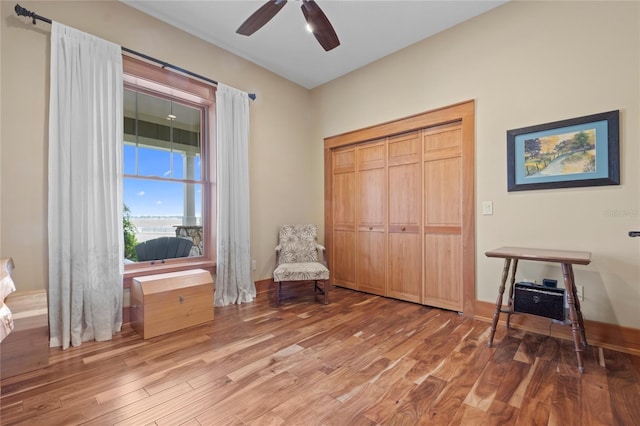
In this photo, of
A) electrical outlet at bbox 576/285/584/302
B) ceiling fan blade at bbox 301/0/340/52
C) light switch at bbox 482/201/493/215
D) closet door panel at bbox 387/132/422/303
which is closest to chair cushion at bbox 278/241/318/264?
closet door panel at bbox 387/132/422/303

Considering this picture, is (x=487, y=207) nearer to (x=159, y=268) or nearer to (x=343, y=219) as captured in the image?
(x=343, y=219)

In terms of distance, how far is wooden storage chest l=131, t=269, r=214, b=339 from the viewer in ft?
7.79

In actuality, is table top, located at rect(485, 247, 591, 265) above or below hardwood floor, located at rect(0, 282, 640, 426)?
above

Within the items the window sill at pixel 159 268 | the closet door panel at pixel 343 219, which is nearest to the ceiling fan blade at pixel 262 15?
the closet door panel at pixel 343 219

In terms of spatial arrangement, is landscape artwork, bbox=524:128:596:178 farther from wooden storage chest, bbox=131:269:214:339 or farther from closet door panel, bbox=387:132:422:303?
wooden storage chest, bbox=131:269:214:339

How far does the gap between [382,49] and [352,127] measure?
0.98 meters

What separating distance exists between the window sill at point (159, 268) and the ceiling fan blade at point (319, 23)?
2581 mm

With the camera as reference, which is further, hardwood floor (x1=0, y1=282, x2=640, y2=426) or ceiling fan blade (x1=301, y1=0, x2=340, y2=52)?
ceiling fan blade (x1=301, y1=0, x2=340, y2=52)

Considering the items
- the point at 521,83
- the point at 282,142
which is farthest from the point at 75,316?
the point at 521,83

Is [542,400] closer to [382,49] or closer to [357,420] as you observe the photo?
[357,420]

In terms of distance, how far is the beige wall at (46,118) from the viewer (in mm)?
2100

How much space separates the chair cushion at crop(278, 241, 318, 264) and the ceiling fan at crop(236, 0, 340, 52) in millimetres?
2367

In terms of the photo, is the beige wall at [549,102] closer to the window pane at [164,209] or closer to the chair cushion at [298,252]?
the chair cushion at [298,252]

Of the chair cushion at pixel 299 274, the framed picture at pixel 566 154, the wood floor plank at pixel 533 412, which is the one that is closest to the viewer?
the wood floor plank at pixel 533 412
